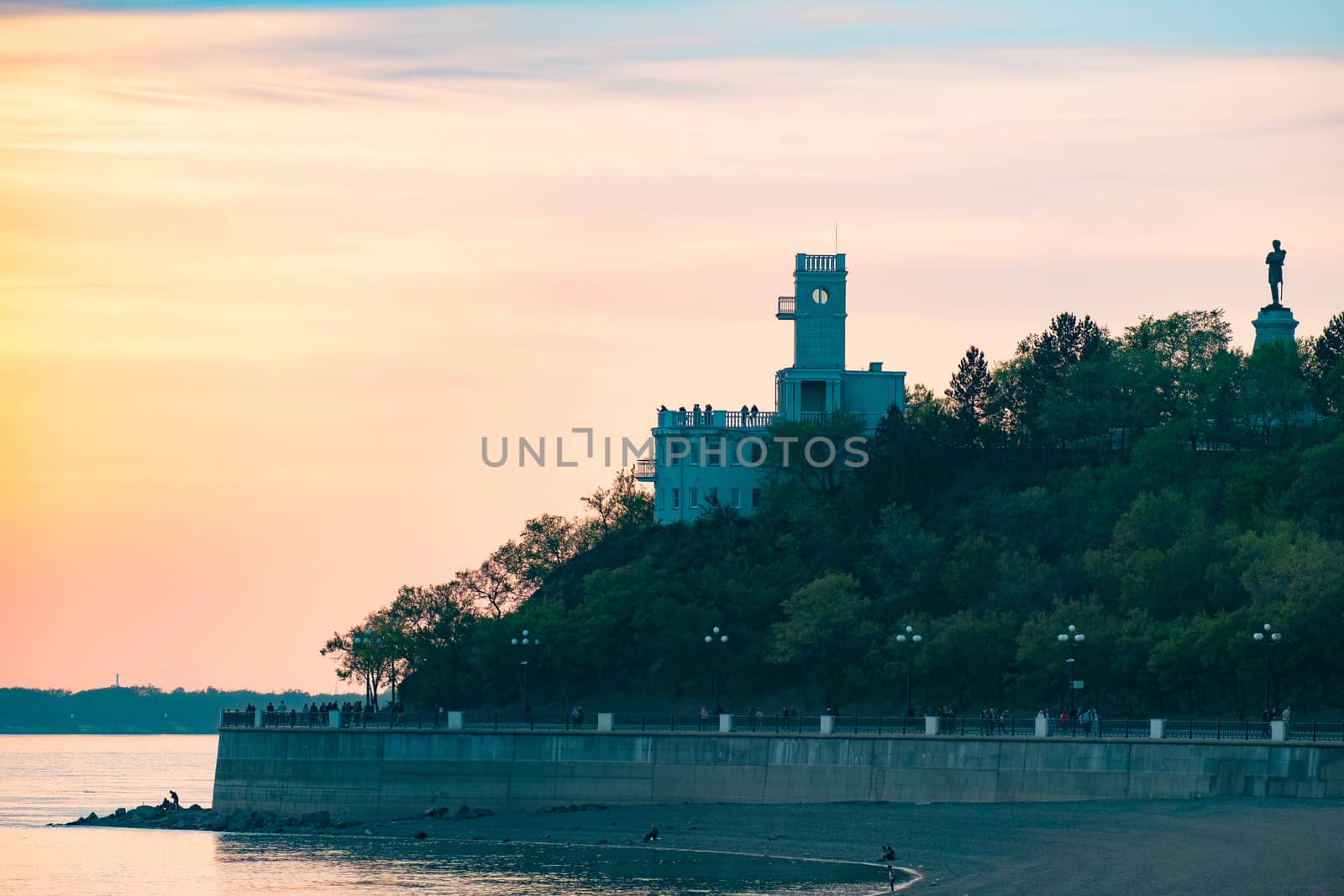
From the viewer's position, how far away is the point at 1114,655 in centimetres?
9325

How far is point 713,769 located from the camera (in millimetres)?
81062

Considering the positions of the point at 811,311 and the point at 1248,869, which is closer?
the point at 1248,869

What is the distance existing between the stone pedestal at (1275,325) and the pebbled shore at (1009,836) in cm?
5919

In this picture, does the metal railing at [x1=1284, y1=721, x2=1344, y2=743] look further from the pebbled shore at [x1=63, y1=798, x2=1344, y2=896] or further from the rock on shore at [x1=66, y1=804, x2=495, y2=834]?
the rock on shore at [x1=66, y1=804, x2=495, y2=834]

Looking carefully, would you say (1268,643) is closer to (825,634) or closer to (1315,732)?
(1315,732)

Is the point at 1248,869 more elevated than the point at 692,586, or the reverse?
the point at 692,586

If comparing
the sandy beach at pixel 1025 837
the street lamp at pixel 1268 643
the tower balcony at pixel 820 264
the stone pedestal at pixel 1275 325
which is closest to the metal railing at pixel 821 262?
the tower balcony at pixel 820 264

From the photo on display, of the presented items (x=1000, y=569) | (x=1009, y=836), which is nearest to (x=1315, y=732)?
(x=1009, y=836)

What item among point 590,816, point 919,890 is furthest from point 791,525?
point 919,890

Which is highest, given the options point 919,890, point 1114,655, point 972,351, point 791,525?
point 972,351

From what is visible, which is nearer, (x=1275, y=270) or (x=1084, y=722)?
(x=1084, y=722)

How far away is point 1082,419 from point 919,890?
223 feet

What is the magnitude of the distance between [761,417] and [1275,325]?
96.2 feet

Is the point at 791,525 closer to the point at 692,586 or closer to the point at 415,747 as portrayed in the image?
the point at 692,586
